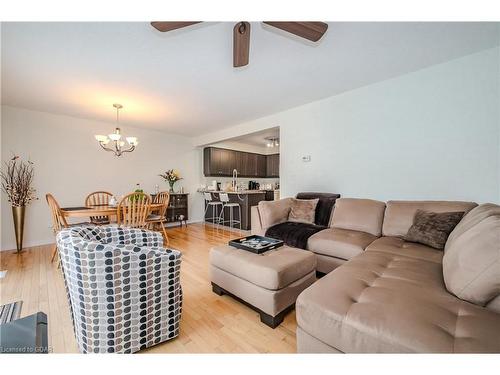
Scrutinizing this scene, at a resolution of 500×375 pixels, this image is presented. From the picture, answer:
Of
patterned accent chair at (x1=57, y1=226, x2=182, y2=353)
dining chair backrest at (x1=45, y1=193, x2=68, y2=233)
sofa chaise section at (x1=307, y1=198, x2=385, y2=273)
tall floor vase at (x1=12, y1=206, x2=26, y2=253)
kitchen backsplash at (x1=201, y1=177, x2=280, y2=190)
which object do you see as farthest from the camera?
kitchen backsplash at (x1=201, y1=177, x2=280, y2=190)

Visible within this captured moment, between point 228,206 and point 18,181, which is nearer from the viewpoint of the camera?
point 18,181

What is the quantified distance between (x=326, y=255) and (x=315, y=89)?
7.55 feet

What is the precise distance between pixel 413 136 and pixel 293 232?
75.8 inches

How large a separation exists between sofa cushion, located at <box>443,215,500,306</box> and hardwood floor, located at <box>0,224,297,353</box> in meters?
1.01

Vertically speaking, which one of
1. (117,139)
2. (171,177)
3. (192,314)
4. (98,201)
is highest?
(117,139)

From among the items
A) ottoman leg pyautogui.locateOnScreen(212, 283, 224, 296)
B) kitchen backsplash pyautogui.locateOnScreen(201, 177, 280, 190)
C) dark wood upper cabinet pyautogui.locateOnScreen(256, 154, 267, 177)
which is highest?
dark wood upper cabinet pyautogui.locateOnScreen(256, 154, 267, 177)

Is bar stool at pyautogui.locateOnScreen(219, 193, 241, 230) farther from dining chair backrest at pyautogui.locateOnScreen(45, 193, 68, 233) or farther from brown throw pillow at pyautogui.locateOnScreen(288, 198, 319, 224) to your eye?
dining chair backrest at pyautogui.locateOnScreen(45, 193, 68, 233)

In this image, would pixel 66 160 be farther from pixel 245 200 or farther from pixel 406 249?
pixel 406 249

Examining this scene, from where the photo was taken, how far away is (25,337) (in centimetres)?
78

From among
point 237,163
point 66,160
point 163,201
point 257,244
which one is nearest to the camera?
point 257,244

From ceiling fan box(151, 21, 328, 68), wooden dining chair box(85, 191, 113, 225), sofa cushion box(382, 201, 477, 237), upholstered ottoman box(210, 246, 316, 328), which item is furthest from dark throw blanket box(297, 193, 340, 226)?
wooden dining chair box(85, 191, 113, 225)

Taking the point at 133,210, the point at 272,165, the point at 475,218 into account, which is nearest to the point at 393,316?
the point at 475,218

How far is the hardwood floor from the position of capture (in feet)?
4.54
